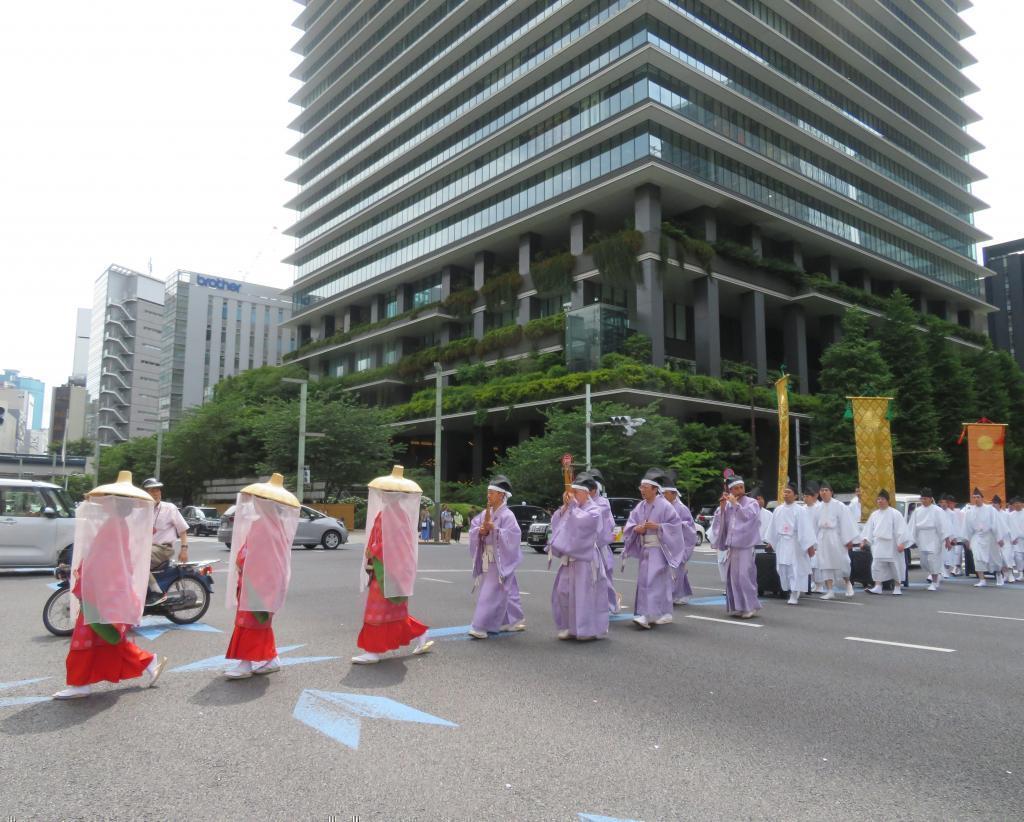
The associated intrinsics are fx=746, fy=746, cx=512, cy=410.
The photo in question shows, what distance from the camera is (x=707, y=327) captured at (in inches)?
1670

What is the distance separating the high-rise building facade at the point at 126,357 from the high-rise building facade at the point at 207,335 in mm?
4111

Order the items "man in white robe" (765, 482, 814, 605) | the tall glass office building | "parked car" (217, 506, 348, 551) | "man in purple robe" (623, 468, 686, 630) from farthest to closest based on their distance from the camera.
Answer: the tall glass office building
"parked car" (217, 506, 348, 551)
"man in white robe" (765, 482, 814, 605)
"man in purple robe" (623, 468, 686, 630)

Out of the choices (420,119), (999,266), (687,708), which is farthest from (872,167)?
(687,708)

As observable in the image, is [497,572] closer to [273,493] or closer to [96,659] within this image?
[273,493]

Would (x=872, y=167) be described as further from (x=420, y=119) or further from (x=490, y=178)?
(x=420, y=119)

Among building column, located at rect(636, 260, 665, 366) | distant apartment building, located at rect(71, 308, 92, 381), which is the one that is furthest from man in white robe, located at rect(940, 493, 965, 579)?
distant apartment building, located at rect(71, 308, 92, 381)

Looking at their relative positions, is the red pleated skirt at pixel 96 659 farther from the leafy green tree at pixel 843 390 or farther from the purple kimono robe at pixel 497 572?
the leafy green tree at pixel 843 390

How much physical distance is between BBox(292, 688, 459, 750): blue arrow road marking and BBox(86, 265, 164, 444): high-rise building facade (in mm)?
109612

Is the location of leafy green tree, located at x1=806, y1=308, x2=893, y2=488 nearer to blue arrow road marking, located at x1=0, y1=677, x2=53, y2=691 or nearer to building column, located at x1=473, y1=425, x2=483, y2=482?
building column, located at x1=473, y1=425, x2=483, y2=482

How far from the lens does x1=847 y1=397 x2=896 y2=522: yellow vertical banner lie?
826 inches

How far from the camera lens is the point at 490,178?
50.3 meters

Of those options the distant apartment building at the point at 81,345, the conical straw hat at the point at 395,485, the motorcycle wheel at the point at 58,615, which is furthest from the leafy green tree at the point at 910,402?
the distant apartment building at the point at 81,345

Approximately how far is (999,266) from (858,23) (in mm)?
44828

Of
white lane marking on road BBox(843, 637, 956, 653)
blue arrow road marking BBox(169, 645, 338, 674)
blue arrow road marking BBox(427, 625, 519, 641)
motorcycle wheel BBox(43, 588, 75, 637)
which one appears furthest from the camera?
blue arrow road marking BBox(427, 625, 519, 641)
